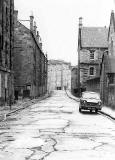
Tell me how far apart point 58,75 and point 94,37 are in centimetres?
7012

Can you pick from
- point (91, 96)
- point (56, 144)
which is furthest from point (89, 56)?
point (56, 144)

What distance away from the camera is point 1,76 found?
32625mm

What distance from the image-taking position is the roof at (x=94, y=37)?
70.4 metres

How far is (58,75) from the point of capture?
141500 mm

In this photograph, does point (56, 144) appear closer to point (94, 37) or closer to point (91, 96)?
point (91, 96)

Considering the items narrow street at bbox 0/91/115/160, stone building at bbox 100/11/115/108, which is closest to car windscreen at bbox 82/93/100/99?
stone building at bbox 100/11/115/108

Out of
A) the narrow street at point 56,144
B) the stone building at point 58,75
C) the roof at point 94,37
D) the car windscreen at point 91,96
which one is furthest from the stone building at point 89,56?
the stone building at point 58,75

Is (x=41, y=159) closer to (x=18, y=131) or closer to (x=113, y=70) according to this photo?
(x=18, y=131)

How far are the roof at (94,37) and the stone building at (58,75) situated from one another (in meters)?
66.1

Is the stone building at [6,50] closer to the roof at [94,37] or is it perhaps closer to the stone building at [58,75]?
the roof at [94,37]

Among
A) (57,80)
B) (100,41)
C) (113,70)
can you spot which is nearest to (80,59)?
(100,41)

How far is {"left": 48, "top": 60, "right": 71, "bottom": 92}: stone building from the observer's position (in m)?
140

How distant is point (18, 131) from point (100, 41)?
5894 cm

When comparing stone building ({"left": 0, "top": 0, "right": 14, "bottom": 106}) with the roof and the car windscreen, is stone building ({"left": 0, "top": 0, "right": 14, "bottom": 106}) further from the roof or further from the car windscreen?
the roof
